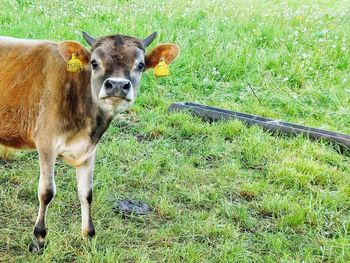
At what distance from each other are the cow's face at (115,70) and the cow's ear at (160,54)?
0.22 m

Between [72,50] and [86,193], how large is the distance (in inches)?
45.9

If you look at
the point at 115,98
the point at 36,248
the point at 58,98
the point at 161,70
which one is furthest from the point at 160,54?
the point at 36,248

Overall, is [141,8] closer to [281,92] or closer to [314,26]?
[314,26]

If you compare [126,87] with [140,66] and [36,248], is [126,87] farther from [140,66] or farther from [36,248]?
[36,248]

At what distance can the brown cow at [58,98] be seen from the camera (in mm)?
3943

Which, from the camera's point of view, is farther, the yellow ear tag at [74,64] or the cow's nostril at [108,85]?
the yellow ear tag at [74,64]

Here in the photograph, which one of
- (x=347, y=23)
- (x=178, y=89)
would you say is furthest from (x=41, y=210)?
(x=347, y=23)

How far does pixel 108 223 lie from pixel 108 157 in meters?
1.24

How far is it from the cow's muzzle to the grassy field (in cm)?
121

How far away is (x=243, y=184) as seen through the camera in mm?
5316

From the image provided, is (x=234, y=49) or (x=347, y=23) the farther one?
(x=347, y=23)

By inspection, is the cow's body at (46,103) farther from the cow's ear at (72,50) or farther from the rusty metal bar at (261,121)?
the rusty metal bar at (261,121)

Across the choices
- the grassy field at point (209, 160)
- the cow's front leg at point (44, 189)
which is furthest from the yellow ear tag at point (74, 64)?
the grassy field at point (209, 160)

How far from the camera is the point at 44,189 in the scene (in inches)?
162
